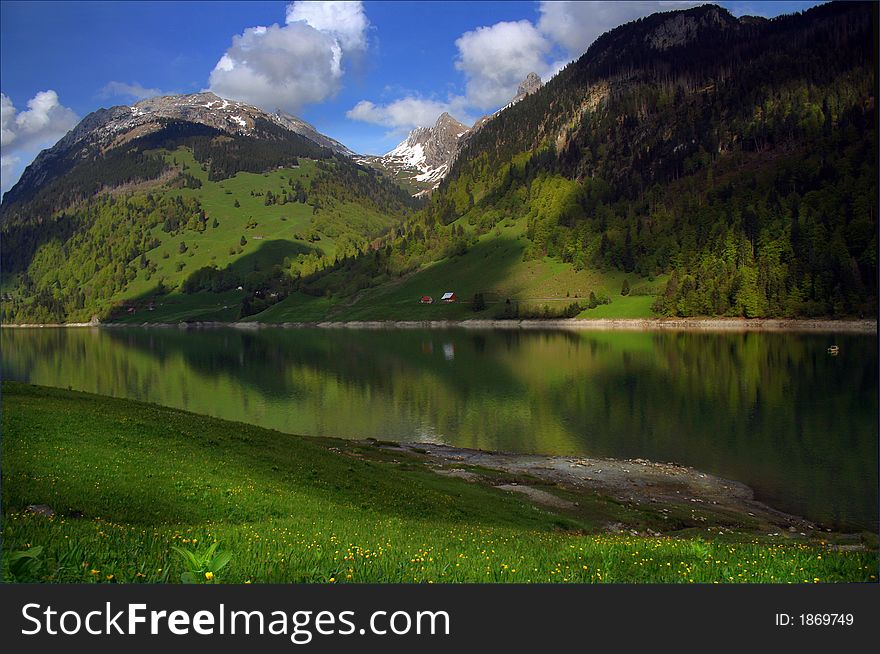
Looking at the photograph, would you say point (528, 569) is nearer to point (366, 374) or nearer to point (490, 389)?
point (490, 389)

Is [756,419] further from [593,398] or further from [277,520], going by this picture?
[277,520]

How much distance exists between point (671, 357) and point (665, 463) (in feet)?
241

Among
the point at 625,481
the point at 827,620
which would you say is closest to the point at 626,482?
the point at 625,481

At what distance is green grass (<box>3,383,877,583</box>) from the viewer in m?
10.8

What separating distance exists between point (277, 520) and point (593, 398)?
64.7 meters

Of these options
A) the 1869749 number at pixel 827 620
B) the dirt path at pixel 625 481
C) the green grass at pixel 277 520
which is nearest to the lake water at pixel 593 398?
the dirt path at pixel 625 481

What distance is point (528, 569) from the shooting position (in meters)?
11.8

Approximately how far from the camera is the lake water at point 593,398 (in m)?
50.0

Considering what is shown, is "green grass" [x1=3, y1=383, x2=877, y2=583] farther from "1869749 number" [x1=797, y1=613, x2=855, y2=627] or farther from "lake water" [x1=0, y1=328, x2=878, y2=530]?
"lake water" [x1=0, y1=328, x2=878, y2=530]

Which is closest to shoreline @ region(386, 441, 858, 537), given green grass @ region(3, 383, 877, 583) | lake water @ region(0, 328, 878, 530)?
lake water @ region(0, 328, 878, 530)

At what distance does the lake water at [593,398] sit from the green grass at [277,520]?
1950cm

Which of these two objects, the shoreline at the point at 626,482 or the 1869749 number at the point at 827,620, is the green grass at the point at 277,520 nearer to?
the shoreline at the point at 626,482

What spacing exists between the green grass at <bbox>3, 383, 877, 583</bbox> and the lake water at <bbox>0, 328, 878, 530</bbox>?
64.0 feet

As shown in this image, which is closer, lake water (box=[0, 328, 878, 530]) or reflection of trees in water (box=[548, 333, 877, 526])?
reflection of trees in water (box=[548, 333, 877, 526])
